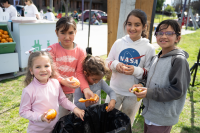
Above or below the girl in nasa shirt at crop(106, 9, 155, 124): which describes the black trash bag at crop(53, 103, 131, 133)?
below

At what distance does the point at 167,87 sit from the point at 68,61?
969 millimetres

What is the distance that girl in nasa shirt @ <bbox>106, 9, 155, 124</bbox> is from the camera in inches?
65.1

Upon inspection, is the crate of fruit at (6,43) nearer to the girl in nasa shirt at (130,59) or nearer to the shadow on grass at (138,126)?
the girl in nasa shirt at (130,59)

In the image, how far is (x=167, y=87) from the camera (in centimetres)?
134

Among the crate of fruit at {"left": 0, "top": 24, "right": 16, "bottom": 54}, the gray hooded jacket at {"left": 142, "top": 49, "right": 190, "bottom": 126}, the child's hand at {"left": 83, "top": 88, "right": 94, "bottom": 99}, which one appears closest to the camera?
the gray hooded jacket at {"left": 142, "top": 49, "right": 190, "bottom": 126}

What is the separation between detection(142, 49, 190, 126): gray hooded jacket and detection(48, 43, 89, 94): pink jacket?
634 mm

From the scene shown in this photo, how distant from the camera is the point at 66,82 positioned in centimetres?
152

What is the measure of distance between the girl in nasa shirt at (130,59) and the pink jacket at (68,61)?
1.04ft

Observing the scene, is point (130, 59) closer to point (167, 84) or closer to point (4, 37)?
point (167, 84)

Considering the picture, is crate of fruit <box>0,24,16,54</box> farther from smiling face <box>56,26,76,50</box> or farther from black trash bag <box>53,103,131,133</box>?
black trash bag <box>53,103,131,133</box>

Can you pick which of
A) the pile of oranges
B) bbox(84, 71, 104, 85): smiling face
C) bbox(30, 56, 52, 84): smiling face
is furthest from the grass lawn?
bbox(30, 56, 52, 84): smiling face

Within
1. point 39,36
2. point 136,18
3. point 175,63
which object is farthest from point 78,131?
point 39,36

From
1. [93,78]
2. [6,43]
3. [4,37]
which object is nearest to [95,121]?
[93,78]

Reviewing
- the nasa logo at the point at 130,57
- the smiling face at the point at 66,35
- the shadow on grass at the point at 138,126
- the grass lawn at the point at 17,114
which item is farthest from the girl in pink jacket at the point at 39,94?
the shadow on grass at the point at 138,126
